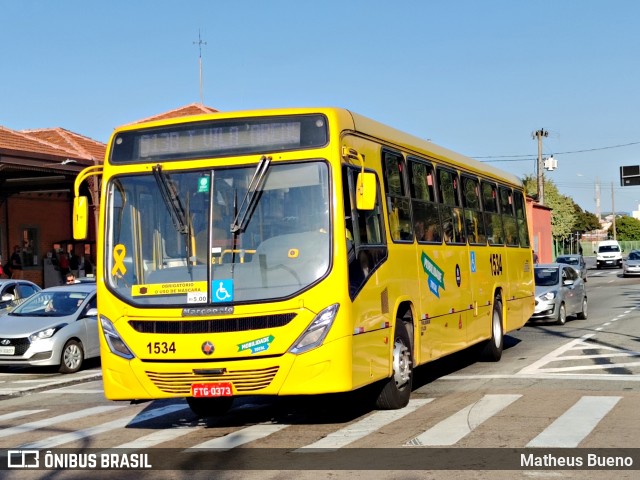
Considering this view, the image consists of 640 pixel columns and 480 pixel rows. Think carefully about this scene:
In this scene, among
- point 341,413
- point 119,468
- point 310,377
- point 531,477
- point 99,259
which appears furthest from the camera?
point 341,413

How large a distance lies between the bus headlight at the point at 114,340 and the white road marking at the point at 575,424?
3786 mm

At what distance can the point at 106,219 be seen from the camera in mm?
9836

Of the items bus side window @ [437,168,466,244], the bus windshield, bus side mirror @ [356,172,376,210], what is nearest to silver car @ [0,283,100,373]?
bus side window @ [437,168,466,244]

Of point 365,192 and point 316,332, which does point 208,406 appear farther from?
point 365,192

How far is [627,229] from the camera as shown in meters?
190

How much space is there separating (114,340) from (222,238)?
1.46 metres

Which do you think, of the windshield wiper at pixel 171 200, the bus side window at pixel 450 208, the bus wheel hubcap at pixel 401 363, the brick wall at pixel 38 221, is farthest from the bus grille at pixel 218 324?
the brick wall at pixel 38 221

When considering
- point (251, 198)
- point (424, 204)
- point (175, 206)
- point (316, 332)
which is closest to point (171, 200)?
point (175, 206)

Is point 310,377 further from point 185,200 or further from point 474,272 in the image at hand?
point 474,272

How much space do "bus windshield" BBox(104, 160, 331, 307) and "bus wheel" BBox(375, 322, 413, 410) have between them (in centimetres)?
206

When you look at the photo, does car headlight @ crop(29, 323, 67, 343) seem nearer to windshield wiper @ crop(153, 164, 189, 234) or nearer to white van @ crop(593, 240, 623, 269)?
windshield wiper @ crop(153, 164, 189, 234)

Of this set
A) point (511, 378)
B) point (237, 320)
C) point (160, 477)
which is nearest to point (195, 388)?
point (237, 320)

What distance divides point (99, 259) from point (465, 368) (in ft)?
23.9

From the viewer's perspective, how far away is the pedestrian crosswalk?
8.84 metres
